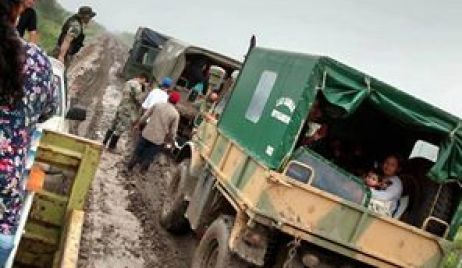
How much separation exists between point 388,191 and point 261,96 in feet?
6.08

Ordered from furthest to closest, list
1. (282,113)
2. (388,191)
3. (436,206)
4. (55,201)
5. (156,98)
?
(156,98) → (388,191) → (436,206) → (282,113) → (55,201)

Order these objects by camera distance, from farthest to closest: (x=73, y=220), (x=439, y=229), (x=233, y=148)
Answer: (x=233, y=148) → (x=439, y=229) → (x=73, y=220)

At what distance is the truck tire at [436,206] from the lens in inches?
310

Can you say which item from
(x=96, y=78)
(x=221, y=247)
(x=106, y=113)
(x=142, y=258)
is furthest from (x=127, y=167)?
(x=96, y=78)

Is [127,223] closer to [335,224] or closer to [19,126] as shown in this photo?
[335,224]

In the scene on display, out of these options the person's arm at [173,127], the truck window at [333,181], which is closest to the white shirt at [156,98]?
the person's arm at [173,127]

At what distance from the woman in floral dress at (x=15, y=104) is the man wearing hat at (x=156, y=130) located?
918cm

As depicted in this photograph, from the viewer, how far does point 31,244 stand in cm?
522

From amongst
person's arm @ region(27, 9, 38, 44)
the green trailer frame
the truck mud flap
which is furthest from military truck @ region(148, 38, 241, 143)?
the green trailer frame

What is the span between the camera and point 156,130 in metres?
12.8

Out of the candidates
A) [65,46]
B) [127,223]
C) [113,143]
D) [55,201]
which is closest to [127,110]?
[113,143]

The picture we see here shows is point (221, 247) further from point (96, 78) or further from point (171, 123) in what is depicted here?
point (96, 78)

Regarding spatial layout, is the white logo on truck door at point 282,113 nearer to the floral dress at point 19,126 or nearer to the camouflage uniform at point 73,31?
the floral dress at point 19,126

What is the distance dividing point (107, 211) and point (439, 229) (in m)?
4.60
